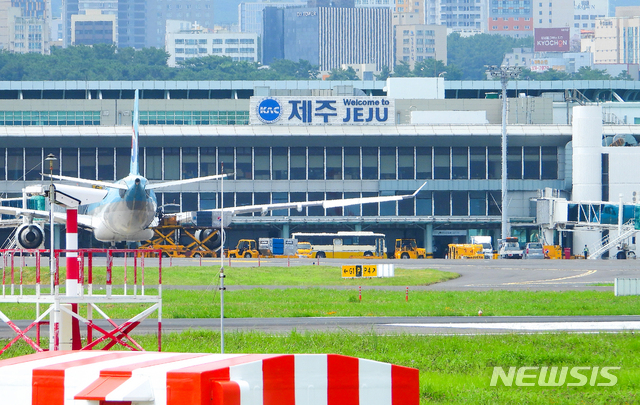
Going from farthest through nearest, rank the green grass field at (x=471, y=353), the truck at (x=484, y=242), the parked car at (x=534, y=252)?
1. the truck at (x=484, y=242)
2. the parked car at (x=534, y=252)
3. the green grass field at (x=471, y=353)

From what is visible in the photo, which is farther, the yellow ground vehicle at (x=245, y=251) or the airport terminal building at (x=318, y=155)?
the airport terminal building at (x=318, y=155)

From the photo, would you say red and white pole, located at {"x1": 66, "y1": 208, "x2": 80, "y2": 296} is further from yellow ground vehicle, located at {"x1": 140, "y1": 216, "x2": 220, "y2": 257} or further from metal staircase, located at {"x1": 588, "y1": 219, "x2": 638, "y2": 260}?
metal staircase, located at {"x1": 588, "y1": 219, "x2": 638, "y2": 260}

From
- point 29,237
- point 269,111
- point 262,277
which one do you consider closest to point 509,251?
point 269,111

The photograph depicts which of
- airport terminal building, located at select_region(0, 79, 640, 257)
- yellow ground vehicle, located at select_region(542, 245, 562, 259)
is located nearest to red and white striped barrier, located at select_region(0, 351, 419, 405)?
yellow ground vehicle, located at select_region(542, 245, 562, 259)

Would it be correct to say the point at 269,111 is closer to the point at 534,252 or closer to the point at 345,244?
the point at 345,244

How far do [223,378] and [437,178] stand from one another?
106105mm

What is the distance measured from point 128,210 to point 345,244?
55118mm

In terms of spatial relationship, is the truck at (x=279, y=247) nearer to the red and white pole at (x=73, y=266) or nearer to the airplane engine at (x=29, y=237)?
the airplane engine at (x=29, y=237)

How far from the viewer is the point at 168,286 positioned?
5309 cm

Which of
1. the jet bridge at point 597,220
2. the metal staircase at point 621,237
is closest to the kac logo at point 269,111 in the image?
the jet bridge at point 597,220

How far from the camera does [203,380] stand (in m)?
8.12

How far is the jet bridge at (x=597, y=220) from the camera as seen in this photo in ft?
323

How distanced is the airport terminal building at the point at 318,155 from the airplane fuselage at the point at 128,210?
48.0m

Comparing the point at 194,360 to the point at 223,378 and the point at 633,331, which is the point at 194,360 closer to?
the point at 223,378
